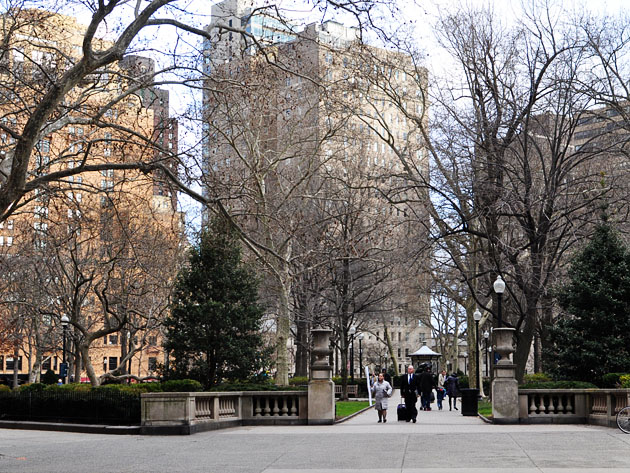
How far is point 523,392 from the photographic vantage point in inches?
926

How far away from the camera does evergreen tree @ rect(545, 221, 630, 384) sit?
93.9 feet

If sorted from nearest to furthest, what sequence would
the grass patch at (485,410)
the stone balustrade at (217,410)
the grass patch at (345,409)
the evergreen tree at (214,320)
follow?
the stone balustrade at (217,410) → the grass patch at (485,410) → the grass patch at (345,409) → the evergreen tree at (214,320)

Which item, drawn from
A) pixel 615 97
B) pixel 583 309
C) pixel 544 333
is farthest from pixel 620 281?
pixel 544 333

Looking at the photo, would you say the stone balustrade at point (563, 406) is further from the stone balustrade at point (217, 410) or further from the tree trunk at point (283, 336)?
the tree trunk at point (283, 336)

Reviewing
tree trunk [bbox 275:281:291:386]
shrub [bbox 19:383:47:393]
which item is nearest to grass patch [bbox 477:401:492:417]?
tree trunk [bbox 275:281:291:386]

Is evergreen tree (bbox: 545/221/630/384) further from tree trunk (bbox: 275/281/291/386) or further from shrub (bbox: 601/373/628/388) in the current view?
tree trunk (bbox: 275/281/291/386)

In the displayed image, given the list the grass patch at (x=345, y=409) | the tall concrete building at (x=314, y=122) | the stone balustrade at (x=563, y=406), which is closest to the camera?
the stone balustrade at (x=563, y=406)

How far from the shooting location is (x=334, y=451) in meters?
15.8

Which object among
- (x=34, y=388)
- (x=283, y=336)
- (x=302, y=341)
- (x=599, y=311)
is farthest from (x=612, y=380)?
(x=302, y=341)

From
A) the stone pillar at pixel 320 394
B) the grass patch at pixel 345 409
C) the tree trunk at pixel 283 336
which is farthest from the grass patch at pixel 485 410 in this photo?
the tree trunk at pixel 283 336

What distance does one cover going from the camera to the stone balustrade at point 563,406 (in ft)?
72.2

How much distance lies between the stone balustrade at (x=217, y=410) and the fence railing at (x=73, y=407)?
1.82 m

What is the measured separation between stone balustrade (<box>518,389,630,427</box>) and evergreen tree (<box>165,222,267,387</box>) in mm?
15782

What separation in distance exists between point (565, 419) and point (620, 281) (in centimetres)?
757
